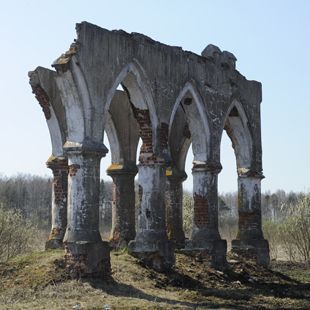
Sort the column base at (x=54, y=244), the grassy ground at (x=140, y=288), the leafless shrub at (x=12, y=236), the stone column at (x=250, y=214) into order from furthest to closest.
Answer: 1. the leafless shrub at (x=12, y=236)
2. the stone column at (x=250, y=214)
3. the column base at (x=54, y=244)
4. the grassy ground at (x=140, y=288)

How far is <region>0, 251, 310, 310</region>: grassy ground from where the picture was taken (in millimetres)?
10141

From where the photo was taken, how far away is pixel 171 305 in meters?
9.84

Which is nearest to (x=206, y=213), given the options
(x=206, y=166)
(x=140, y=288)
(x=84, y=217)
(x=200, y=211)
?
(x=200, y=211)

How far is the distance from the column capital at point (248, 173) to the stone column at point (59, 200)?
4966 mm

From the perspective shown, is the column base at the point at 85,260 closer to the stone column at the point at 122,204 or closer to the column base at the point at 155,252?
the column base at the point at 155,252

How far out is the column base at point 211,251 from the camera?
47.8 feet

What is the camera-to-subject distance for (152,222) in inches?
528

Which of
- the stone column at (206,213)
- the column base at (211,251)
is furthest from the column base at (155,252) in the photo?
the stone column at (206,213)

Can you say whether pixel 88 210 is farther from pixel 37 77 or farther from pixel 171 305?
pixel 37 77

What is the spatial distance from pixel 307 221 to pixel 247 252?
23.3ft

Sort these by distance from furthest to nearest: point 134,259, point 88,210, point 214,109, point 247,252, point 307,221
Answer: point 307,221 < point 247,252 < point 214,109 < point 134,259 < point 88,210

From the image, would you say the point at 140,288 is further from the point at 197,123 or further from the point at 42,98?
the point at 42,98

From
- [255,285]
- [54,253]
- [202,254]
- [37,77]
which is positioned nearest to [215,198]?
[202,254]

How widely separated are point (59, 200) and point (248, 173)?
5294 mm
